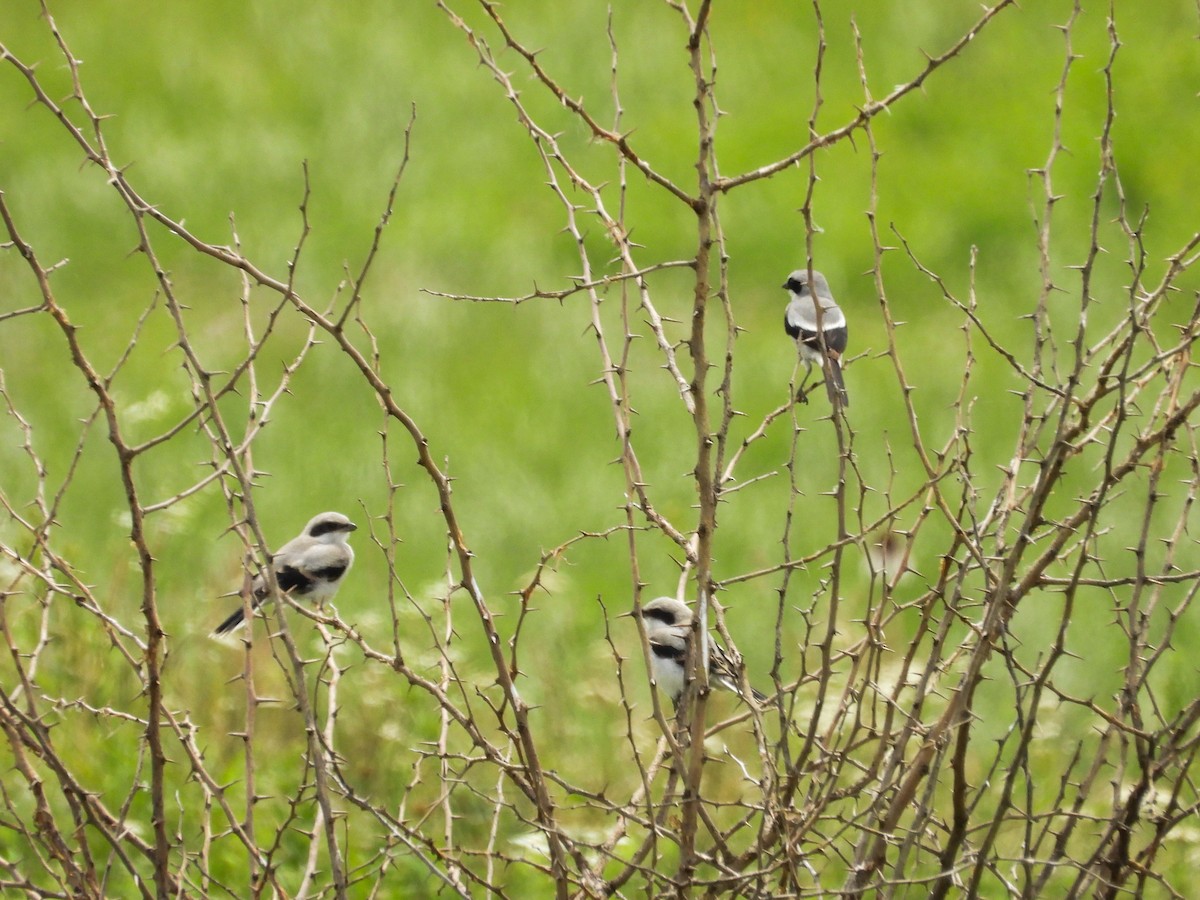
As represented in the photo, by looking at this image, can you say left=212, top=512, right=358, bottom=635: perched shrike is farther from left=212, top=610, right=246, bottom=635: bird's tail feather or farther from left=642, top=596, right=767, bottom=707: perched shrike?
left=642, top=596, right=767, bottom=707: perched shrike

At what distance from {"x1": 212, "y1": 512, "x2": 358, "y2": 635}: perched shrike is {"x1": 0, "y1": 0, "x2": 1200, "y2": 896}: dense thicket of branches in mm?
222

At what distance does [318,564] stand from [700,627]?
4205 millimetres

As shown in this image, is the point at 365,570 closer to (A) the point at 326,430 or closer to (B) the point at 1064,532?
(A) the point at 326,430

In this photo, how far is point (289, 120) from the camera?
15.2m

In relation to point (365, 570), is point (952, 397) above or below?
above

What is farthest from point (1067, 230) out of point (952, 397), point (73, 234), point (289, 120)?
point (73, 234)

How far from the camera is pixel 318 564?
691cm

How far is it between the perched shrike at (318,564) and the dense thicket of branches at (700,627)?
8.7 inches

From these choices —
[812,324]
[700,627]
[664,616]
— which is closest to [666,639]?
[664,616]

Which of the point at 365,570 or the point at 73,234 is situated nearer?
the point at 365,570

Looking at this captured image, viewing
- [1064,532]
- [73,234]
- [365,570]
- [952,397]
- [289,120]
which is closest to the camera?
[1064,532]

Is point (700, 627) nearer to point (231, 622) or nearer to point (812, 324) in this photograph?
point (812, 324)

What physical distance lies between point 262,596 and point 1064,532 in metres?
4.16

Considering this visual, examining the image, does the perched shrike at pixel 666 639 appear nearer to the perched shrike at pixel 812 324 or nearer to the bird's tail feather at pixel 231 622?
the perched shrike at pixel 812 324
